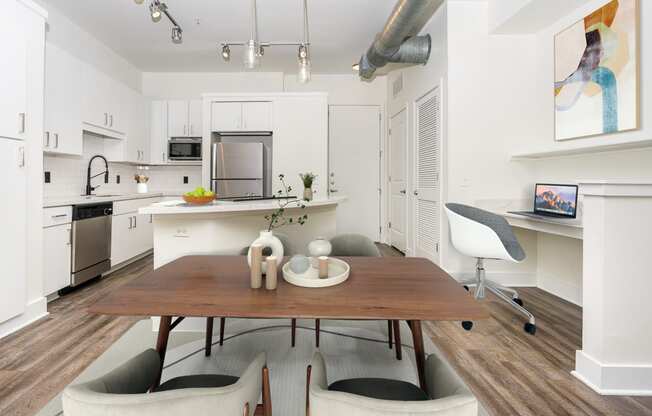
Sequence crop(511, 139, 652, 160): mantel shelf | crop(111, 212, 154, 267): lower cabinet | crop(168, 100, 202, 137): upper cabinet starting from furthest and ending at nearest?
crop(168, 100, 202, 137): upper cabinet → crop(111, 212, 154, 267): lower cabinet → crop(511, 139, 652, 160): mantel shelf

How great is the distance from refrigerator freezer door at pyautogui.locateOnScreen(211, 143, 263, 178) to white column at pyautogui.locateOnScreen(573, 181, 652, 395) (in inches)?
154

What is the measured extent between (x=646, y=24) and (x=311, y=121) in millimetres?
3638

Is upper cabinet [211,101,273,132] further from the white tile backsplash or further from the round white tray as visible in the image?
the round white tray

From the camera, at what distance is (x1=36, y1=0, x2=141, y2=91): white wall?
12.4 ft

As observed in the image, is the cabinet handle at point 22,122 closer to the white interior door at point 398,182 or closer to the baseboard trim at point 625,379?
the baseboard trim at point 625,379

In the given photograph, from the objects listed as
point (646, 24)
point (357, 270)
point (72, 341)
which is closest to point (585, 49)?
point (646, 24)

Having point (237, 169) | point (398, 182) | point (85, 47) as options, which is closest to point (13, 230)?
point (237, 169)

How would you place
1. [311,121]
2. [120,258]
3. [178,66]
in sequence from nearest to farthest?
[120,258]
[311,121]
[178,66]

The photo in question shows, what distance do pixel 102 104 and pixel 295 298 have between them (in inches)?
170

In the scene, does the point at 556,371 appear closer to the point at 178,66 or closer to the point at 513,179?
the point at 513,179

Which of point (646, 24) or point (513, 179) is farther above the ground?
point (646, 24)

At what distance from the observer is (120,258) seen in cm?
409

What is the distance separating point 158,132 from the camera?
212 inches

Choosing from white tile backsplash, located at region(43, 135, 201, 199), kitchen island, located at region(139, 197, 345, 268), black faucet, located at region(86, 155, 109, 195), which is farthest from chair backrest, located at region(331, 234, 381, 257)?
black faucet, located at region(86, 155, 109, 195)
